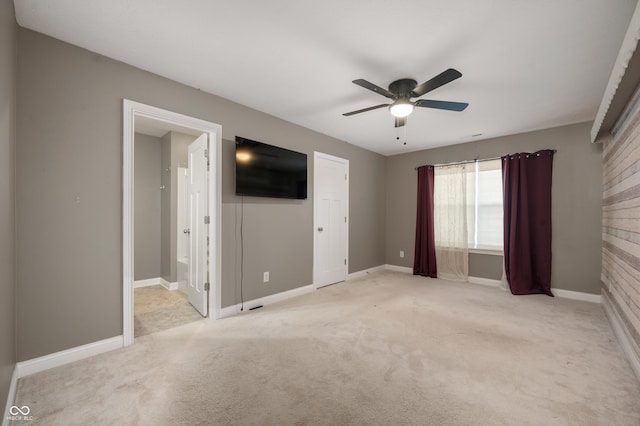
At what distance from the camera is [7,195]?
63.6 inches

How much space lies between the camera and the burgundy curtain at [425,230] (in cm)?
496

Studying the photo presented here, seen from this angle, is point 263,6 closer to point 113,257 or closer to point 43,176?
point 43,176

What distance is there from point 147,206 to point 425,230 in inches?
195

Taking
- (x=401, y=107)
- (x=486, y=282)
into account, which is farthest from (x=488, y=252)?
(x=401, y=107)

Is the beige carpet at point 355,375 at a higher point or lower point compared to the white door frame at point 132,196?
lower

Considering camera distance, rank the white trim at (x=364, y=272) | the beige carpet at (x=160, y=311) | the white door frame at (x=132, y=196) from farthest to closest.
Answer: the white trim at (x=364, y=272), the beige carpet at (x=160, y=311), the white door frame at (x=132, y=196)

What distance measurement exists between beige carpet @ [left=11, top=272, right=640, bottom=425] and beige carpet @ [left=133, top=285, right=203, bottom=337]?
21 centimetres

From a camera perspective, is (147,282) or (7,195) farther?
(147,282)

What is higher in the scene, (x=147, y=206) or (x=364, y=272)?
(x=147, y=206)

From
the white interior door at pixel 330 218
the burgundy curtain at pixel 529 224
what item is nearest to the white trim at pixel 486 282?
the burgundy curtain at pixel 529 224

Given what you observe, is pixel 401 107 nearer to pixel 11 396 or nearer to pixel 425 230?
pixel 425 230

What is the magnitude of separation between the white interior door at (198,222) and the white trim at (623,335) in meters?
3.81

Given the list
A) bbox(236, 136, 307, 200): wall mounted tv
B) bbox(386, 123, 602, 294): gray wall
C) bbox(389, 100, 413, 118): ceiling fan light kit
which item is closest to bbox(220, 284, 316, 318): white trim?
bbox(236, 136, 307, 200): wall mounted tv
